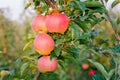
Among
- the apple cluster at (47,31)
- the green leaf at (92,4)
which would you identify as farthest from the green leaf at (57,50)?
the green leaf at (92,4)

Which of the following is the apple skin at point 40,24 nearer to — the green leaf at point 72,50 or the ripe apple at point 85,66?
the green leaf at point 72,50

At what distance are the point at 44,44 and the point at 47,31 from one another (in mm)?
64

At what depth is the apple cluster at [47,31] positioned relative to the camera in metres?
1.51

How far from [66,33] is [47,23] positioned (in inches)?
5.0

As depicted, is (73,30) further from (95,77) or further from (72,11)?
(95,77)

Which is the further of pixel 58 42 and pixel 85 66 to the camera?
pixel 85 66

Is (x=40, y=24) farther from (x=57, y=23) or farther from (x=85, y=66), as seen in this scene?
(x=85, y=66)

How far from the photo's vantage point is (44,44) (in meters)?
1.54

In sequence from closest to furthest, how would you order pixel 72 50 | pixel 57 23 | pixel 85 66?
pixel 57 23
pixel 72 50
pixel 85 66

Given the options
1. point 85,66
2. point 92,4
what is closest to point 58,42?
point 92,4

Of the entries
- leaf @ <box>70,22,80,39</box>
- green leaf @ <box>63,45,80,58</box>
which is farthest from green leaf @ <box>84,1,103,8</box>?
green leaf @ <box>63,45,80,58</box>

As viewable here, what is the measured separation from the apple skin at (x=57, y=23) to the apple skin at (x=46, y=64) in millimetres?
153

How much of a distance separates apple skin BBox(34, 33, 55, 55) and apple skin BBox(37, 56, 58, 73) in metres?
0.04

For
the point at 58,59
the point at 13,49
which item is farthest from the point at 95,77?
the point at 13,49
